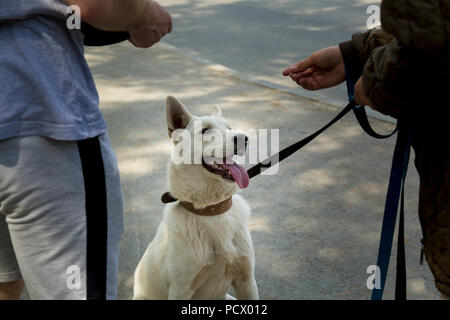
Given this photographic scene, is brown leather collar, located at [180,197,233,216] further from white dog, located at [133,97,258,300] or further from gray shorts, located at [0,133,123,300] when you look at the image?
gray shorts, located at [0,133,123,300]

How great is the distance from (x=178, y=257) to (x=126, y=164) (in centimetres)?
219

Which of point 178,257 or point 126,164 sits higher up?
point 178,257

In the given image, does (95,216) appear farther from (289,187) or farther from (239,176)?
(289,187)

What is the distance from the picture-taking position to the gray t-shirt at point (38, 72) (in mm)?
1256

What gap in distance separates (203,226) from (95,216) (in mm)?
1006

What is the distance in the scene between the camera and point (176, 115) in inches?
92.4

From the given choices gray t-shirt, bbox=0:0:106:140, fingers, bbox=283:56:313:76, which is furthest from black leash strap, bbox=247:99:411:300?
gray t-shirt, bbox=0:0:106:140

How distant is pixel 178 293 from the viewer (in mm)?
2402

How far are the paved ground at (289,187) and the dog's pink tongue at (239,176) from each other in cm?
102
